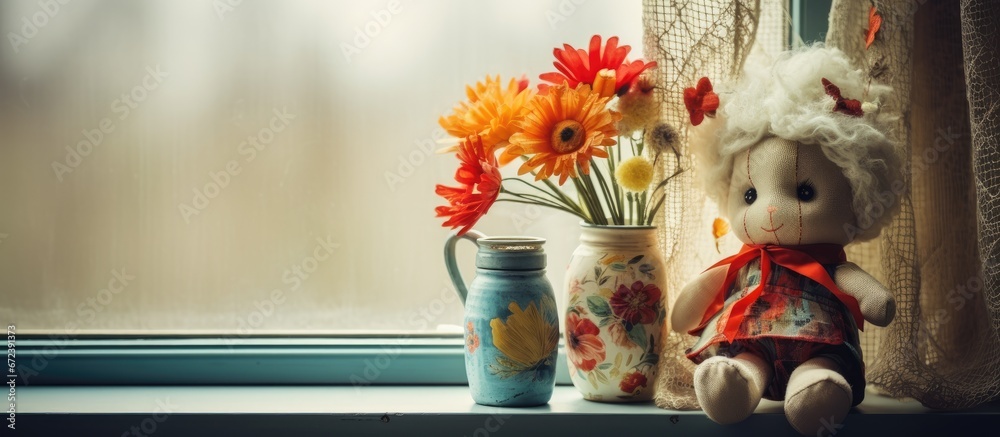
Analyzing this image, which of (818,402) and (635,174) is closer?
(818,402)

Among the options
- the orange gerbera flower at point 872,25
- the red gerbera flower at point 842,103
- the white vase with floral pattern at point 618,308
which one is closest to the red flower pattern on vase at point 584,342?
the white vase with floral pattern at point 618,308

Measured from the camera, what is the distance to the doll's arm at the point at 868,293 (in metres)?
0.94

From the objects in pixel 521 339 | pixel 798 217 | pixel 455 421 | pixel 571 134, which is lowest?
pixel 455 421

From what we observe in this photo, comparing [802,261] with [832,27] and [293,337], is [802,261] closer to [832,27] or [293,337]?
[832,27]

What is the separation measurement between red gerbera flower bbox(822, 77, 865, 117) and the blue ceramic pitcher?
0.39 m

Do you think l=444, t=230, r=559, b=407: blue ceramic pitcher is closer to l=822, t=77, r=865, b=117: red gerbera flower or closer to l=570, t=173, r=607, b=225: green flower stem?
l=570, t=173, r=607, b=225: green flower stem

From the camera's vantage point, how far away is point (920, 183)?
43.6 inches

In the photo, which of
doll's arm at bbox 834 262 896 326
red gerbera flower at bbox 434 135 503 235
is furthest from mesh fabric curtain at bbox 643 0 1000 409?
red gerbera flower at bbox 434 135 503 235

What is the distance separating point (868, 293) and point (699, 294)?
0.20 m

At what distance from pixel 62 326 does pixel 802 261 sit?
1.05m

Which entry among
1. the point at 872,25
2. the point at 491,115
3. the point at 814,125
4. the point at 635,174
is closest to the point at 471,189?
the point at 491,115

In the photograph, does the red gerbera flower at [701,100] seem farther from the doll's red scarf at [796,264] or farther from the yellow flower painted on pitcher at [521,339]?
the yellow flower painted on pitcher at [521,339]

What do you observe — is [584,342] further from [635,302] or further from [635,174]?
[635,174]

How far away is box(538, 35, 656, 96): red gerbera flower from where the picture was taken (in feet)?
3.34
